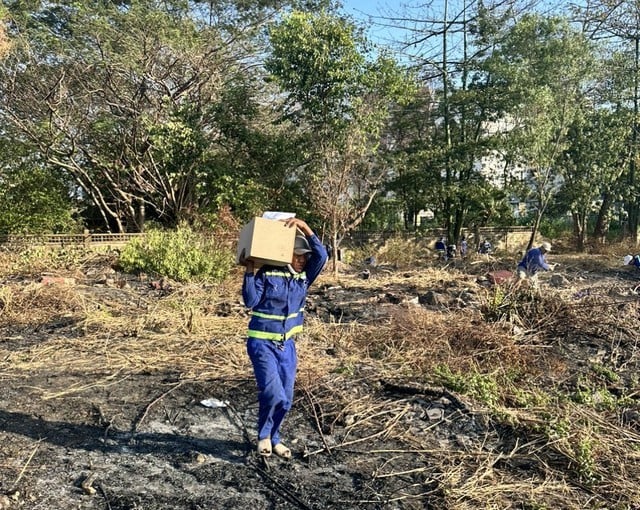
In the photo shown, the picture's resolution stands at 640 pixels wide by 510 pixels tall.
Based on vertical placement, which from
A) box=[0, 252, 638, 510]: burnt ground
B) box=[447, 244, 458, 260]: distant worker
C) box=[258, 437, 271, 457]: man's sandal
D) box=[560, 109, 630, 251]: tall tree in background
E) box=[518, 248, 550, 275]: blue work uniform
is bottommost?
box=[0, 252, 638, 510]: burnt ground

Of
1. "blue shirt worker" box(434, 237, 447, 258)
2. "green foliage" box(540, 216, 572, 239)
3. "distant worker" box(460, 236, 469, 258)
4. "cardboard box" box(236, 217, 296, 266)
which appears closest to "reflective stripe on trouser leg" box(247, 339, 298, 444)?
"cardboard box" box(236, 217, 296, 266)

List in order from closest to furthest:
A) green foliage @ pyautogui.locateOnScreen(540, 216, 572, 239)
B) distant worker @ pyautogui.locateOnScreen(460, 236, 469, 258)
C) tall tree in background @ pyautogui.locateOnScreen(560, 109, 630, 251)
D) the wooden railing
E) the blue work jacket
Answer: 1. the blue work jacket
2. the wooden railing
3. distant worker @ pyautogui.locateOnScreen(460, 236, 469, 258)
4. tall tree in background @ pyautogui.locateOnScreen(560, 109, 630, 251)
5. green foliage @ pyautogui.locateOnScreen(540, 216, 572, 239)

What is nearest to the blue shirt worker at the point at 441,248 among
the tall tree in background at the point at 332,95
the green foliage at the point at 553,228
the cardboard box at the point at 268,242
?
the tall tree in background at the point at 332,95

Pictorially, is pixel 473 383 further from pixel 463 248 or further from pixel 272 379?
pixel 463 248

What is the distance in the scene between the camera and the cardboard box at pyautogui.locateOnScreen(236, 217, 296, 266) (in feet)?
10.9

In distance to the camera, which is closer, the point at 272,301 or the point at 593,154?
the point at 272,301

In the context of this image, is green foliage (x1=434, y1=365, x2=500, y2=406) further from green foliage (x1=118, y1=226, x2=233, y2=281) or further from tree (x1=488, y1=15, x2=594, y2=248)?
tree (x1=488, y1=15, x2=594, y2=248)

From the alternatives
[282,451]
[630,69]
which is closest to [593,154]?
[630,69]

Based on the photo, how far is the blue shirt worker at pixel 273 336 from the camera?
3.42 m

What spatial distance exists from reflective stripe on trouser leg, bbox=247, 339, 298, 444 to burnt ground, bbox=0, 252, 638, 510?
0.26m

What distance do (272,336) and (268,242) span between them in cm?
60

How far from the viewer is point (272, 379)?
3.41 m

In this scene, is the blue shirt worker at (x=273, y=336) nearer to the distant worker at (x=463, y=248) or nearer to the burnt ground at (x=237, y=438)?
the burnt ground at (x=237, y=438)

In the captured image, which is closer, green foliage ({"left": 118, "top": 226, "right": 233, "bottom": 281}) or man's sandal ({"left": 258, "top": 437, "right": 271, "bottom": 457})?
man's sandal ({"left": 258, "top": 437, "right": 271, "bottom": 457})
